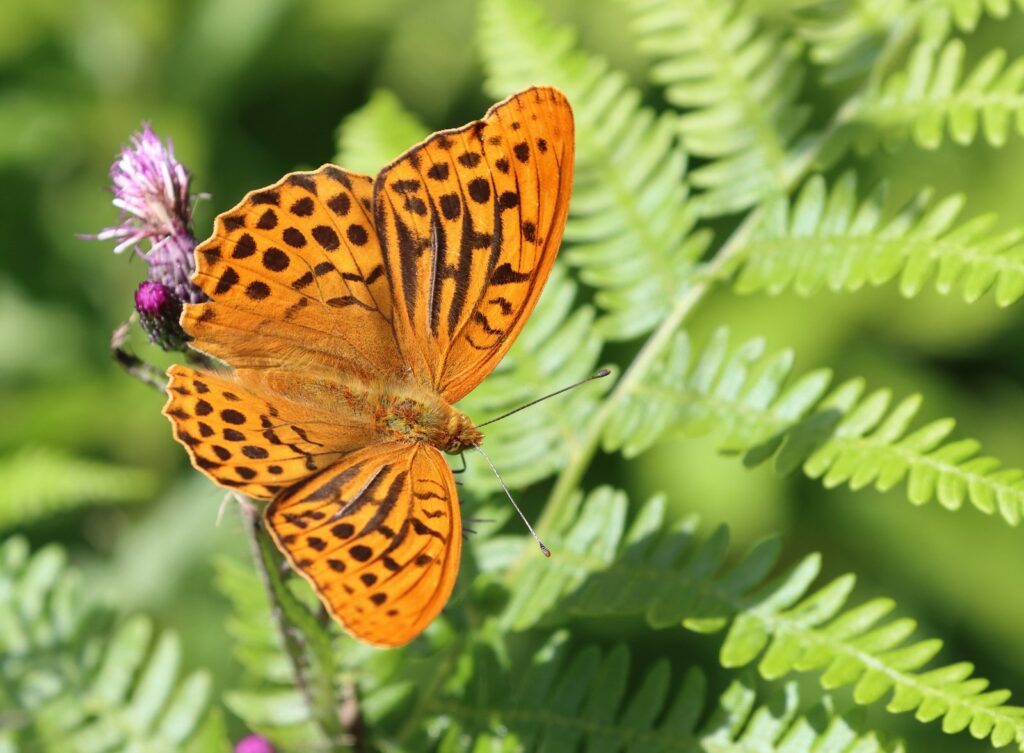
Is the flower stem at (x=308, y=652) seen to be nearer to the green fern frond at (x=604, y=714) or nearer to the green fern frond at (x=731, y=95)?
the green fern frond at (x=604, y=714)

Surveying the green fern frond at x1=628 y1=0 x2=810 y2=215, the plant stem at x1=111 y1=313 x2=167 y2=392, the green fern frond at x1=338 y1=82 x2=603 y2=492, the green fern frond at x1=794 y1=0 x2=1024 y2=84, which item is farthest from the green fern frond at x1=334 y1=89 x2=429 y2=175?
the green fern frond at x1=794 y1=0 x2=1024 y2=84

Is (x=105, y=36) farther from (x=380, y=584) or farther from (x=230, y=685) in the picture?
(x=380, y=584)

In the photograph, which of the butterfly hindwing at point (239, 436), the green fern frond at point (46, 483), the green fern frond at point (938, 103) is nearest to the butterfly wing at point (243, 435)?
the butterfly hindwing at point (239, 436)

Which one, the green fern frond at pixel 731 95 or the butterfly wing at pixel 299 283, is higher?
the green fern frond at pixel 731 95

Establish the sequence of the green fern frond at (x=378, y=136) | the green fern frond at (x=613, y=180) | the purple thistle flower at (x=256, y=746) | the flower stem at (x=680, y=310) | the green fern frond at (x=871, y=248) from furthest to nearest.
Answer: the green fern frond at (x=378, y=136)
the green fern frond at (x=613, y=180)
the flower stem at (x=680, y=310)
the purple thistle flower at (x=256, y=746)
the green fern frond at (x=871, y=248)

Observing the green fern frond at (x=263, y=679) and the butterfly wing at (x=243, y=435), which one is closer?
the butterfly wing at (x=243, y=435)

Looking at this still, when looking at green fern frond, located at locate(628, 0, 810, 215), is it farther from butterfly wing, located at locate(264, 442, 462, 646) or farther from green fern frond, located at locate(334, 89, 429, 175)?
butterfly wing, located at locate(264, 442, 462, 646)

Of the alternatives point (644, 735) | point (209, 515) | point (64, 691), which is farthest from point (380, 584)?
point (209, 515)
